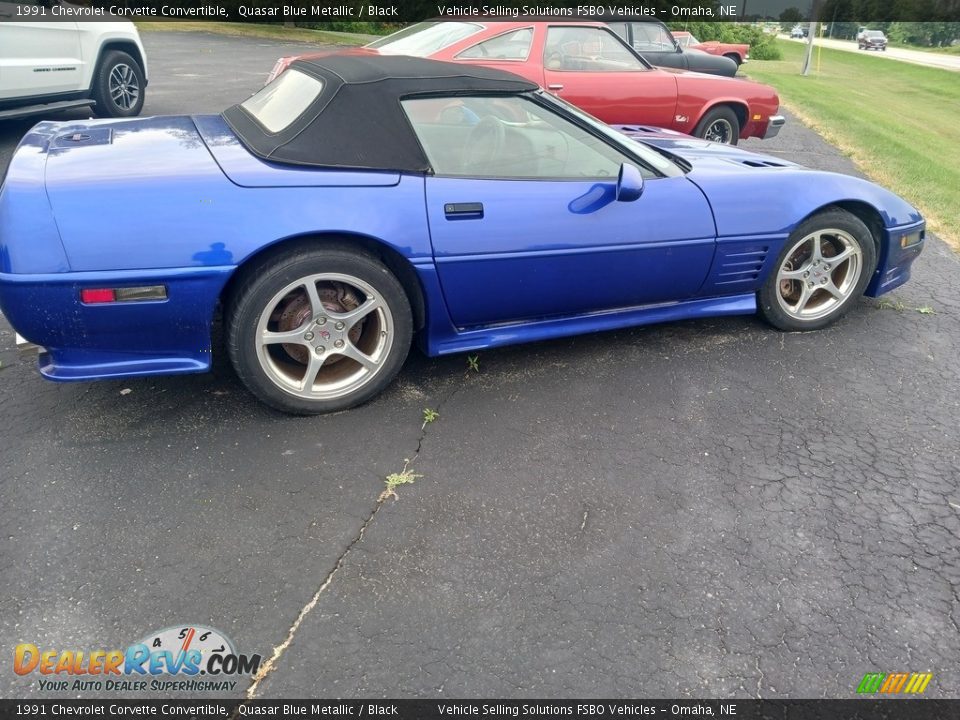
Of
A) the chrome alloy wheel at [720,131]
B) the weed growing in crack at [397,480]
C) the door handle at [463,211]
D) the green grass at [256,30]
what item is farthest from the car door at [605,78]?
the green grass at [256,30]

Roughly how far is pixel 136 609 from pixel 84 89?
6.89 meters

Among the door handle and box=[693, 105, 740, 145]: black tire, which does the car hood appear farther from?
box=[693, 105, 740, 145]: black tire

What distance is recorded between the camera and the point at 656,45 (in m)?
9.66

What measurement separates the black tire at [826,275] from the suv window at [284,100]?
92.7 inches

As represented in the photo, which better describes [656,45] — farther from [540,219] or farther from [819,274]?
[540,219]

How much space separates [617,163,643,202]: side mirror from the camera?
305cm

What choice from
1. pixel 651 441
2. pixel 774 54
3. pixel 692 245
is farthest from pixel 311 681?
pixel 774 54

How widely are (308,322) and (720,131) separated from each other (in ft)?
19.4

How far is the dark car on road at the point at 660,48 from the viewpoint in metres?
9.40

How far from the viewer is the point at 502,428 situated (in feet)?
9.68

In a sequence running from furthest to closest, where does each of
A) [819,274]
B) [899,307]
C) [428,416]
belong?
[899,307] → [819,274] → [428,416]

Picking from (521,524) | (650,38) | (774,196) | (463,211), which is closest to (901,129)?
(650,38)

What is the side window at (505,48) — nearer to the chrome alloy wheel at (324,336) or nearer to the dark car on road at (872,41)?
the chrome alloy wheel at (324,336)

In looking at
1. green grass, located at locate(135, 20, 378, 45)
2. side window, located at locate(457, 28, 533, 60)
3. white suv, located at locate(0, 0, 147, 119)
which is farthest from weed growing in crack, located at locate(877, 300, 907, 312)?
green grass, located at locate(135, 20, 378, 45)
